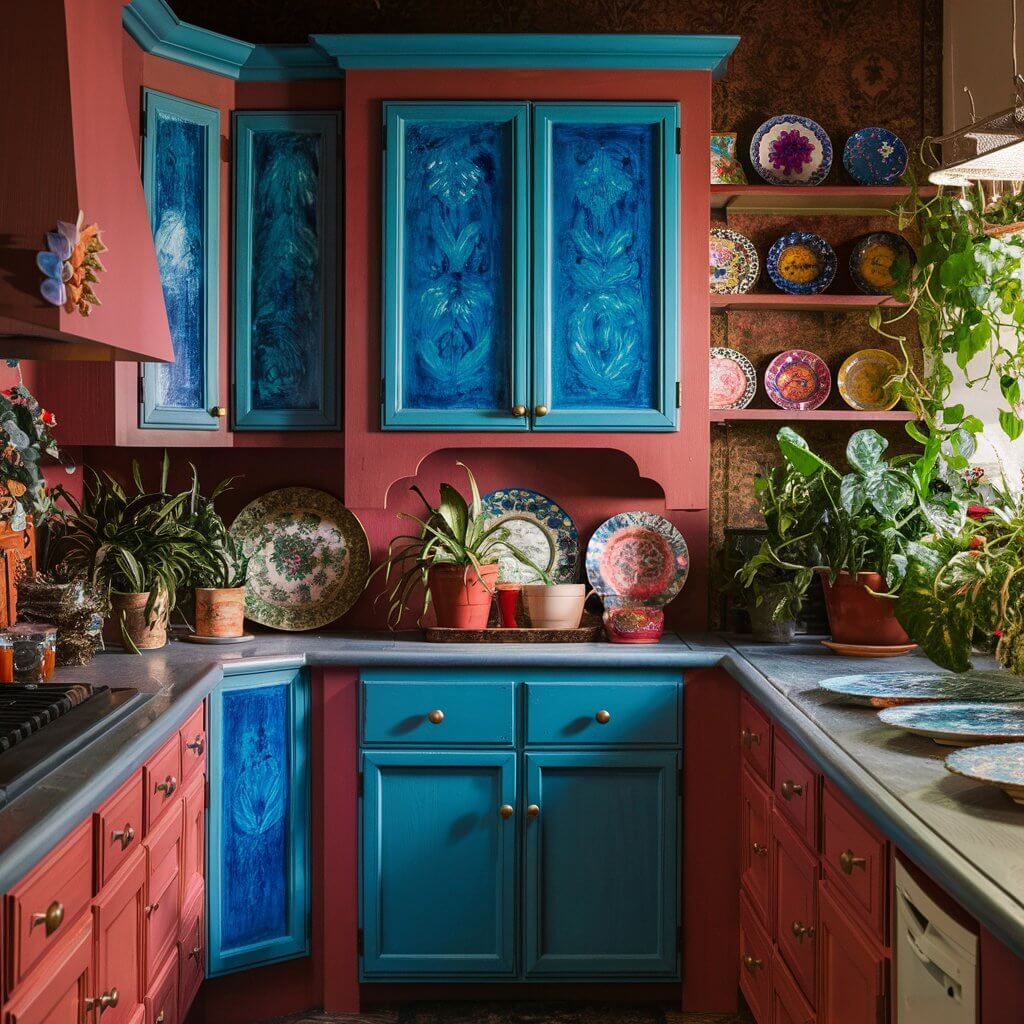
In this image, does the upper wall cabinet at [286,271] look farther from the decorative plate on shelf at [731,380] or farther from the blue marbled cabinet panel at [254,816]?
the decorative plate on shelf at [731,380]

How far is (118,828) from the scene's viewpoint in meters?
1.93

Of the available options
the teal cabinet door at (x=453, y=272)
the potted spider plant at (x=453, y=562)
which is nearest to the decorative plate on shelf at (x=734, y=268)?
the teal cabinet door at (x=453, y=272)


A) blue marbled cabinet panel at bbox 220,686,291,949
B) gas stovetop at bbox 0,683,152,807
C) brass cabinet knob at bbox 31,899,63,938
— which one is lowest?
blue marbled cabinet panel at bbox 220,686,291,949

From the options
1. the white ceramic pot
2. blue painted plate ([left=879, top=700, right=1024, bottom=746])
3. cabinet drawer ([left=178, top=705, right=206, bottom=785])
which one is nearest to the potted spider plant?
the white ceramic pot

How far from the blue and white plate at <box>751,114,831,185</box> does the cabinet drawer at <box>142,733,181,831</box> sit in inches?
87.1

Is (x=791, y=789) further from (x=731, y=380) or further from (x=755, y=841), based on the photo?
(x=731, y=380)

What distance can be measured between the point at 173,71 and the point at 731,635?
208cm

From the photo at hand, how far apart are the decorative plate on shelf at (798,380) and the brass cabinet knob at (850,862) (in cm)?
176

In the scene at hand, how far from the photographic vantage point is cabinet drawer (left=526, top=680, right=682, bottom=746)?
294 centimetres

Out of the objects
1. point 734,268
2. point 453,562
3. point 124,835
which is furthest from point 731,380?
point 124,835

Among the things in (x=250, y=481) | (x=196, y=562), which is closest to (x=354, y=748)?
(x=196, y=562)

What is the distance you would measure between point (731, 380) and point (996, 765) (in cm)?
196

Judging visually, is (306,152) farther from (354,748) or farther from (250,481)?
(354,748)

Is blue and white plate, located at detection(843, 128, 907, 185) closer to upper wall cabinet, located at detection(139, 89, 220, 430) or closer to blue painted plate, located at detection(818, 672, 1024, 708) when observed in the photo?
blue painted plate, located at detection(818, 672, 1024, 708)
